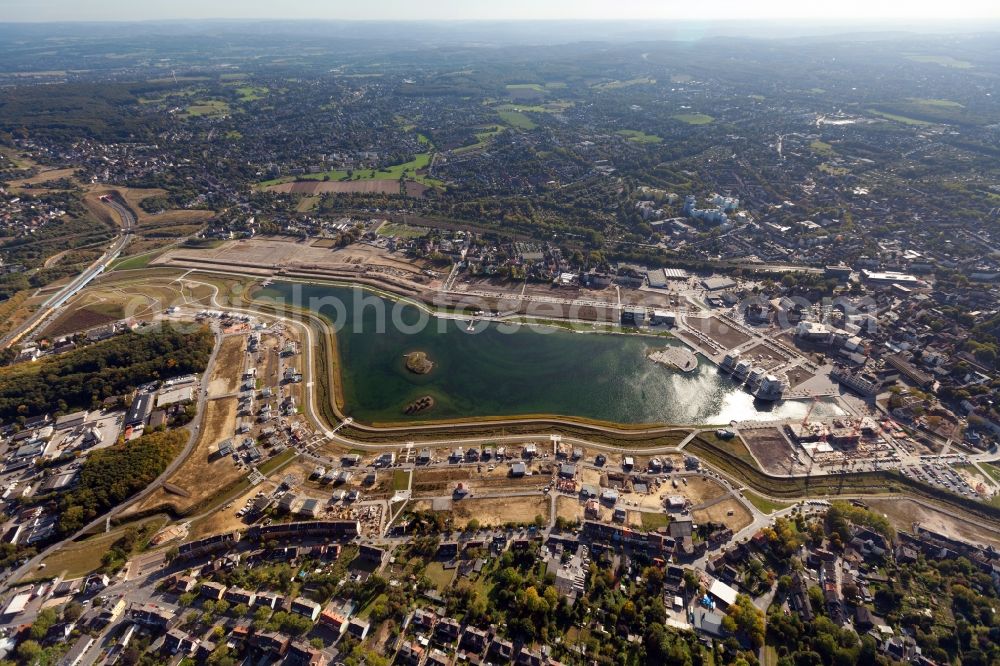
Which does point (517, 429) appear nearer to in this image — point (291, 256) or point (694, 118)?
point (291, 256)

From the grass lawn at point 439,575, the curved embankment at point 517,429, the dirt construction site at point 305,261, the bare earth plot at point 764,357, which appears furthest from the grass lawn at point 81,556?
the bare earth plot at point 764,357

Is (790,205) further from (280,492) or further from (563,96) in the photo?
(563,96)

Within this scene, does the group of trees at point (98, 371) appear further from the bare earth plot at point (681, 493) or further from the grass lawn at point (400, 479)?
the bare earth plot at point (681, 493)

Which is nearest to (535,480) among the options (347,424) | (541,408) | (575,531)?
(575,531)

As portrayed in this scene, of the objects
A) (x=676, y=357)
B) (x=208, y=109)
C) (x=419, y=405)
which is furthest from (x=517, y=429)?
(x=208, y=109)

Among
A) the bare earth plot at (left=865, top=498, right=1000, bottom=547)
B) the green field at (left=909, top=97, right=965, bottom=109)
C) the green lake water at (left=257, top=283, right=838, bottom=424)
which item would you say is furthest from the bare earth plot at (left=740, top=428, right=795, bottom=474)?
the green field at (left=909, top=97, right=965, bottom=109)

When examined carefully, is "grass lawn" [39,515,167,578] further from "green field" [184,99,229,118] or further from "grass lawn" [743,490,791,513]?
"green field" [184,99,229,118]
